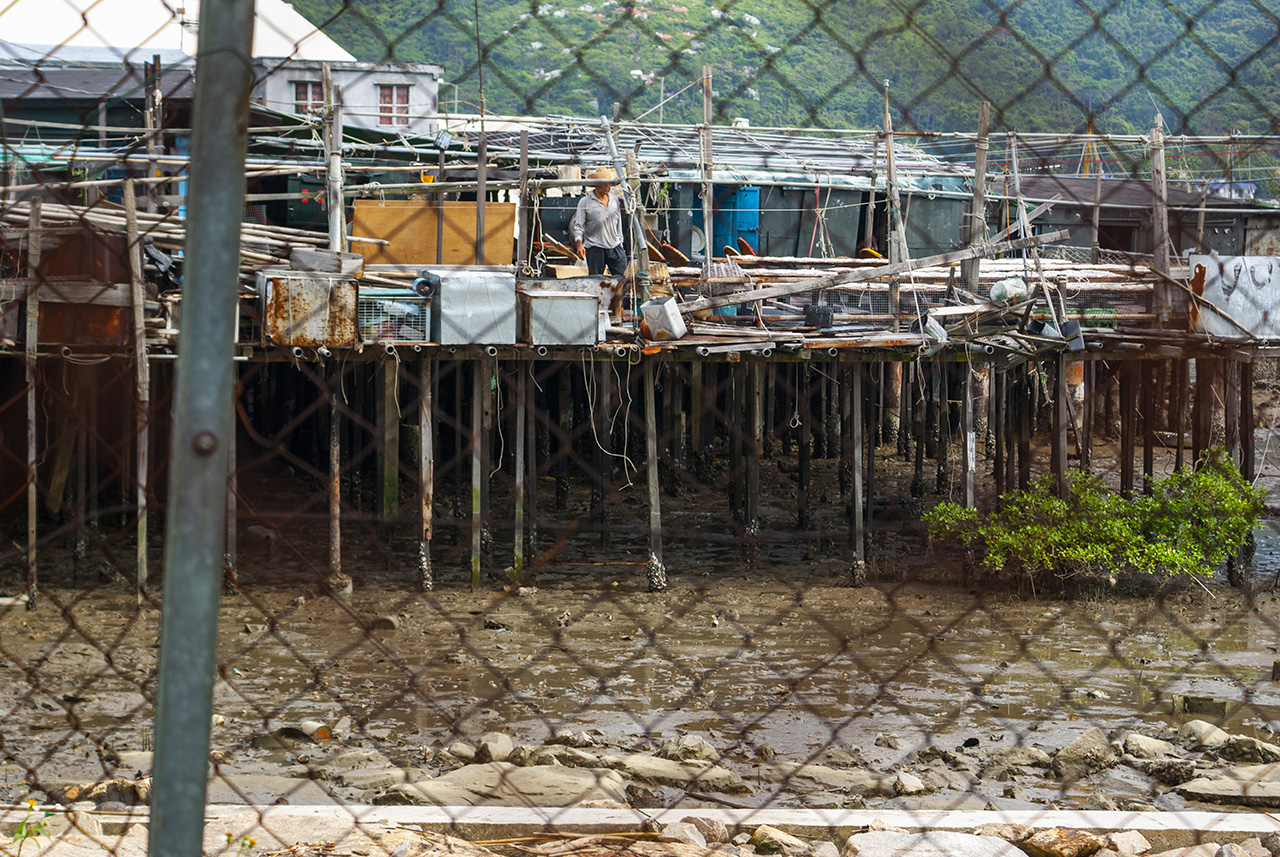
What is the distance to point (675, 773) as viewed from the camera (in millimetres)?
6871

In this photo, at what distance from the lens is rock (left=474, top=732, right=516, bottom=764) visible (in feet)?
23.2

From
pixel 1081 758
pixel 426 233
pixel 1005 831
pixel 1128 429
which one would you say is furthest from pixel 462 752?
pixel 1128 429

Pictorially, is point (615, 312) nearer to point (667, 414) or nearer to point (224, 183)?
point (667, 414)

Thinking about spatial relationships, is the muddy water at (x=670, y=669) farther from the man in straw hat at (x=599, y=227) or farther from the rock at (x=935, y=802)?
the man in straw hat at (x=599, y=227)

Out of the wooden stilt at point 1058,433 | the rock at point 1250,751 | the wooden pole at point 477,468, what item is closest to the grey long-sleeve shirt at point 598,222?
the wooden pole at point 477,468

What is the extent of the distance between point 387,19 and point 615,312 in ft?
33.8

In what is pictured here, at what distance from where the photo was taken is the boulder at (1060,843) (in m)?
3.38

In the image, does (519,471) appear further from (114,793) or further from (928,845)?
(928,845)

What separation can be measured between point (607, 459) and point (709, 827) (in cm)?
1093

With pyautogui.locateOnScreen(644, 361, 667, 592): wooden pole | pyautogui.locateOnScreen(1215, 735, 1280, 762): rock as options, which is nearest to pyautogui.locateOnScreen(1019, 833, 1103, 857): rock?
pyautogui.locateOnScreen(1215, 735, 1280, 762): rock

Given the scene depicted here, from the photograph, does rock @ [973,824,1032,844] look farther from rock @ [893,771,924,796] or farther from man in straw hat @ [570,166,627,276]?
man in straw hat @ [570,166,627,276]

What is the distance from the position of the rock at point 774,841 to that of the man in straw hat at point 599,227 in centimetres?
935

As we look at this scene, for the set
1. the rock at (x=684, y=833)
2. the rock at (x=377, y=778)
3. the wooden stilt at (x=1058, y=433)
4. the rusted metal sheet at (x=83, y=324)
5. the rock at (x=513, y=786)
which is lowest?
the rock at (x=377, y=778)

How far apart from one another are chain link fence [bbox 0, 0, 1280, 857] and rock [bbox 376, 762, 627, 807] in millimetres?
40
